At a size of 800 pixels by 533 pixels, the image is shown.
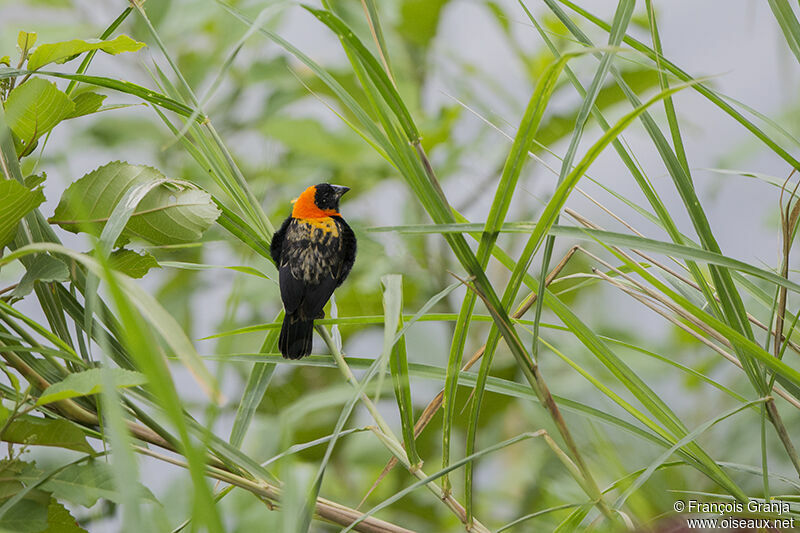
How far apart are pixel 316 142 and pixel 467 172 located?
344mm

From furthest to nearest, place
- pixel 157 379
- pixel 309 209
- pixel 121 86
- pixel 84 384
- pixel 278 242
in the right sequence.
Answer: pixel 309 209 < pixel 278 242 < pixel 121 86 < pixel 84 384 < pixel 157 379

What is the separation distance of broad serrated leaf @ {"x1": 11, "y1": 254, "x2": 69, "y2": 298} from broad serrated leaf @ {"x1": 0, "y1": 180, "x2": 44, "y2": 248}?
0.03 meters

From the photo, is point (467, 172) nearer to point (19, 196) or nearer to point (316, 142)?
point (316, 142)

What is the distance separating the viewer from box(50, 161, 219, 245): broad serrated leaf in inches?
19.7

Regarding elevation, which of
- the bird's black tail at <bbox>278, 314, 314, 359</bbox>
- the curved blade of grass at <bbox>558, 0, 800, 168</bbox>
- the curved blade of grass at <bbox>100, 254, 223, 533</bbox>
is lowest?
the bird's black tail at <bbox>278, 314, 314, 359</bbox>

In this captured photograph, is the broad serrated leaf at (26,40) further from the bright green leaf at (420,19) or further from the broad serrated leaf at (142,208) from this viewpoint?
the bright green leaf at (420,19)

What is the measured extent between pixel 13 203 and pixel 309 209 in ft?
1.88

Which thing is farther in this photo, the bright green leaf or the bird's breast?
the bright green leaf

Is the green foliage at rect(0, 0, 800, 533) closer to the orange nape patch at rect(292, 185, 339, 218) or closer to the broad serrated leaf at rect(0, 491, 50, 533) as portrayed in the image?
the broad serrated leaf at rect(0, 491, 50, 533)

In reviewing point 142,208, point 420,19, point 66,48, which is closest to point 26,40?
point 66,48

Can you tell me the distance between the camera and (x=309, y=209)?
98 centimetres

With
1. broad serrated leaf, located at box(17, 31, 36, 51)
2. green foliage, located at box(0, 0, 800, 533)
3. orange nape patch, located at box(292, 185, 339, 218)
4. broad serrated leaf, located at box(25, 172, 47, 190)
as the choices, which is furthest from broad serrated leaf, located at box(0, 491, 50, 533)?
orange nape patch, located at box(292, 185, 339, 218)

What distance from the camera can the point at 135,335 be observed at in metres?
0.23

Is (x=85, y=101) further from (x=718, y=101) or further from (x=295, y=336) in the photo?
(x=718, y=101)
